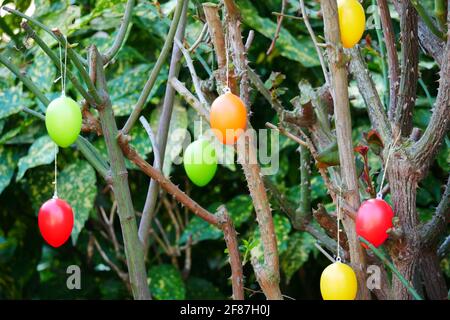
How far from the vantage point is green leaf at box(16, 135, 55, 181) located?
5.24ft

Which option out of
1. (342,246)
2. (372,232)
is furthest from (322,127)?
(372,232)

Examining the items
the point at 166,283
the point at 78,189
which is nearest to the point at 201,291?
the point at 166,283

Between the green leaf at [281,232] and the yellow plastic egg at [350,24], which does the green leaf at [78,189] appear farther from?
the yellow plastic egg at [350,24]

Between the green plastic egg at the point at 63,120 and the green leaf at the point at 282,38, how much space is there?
90cm

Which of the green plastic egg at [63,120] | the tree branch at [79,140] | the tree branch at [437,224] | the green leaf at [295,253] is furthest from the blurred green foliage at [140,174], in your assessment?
the green plastic egg at [63,120]

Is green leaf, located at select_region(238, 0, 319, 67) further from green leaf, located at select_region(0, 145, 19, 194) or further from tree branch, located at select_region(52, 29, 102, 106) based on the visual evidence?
tree branch, located at select_region(52, 29, 102, 106)

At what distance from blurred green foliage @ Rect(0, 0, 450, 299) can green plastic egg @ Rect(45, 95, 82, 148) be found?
0.69m

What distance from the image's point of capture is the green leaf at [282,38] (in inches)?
67.1

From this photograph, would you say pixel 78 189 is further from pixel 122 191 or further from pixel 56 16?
pixel 122 191

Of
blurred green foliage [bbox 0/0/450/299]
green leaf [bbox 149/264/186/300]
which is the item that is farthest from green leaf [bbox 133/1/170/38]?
green leaf [bbox 149/264/186/300]

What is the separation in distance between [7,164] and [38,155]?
155mm

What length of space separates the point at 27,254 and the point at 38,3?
2.20ft

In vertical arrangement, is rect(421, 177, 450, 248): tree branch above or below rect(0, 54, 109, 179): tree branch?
below

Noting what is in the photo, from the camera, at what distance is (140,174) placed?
74.5 inches
